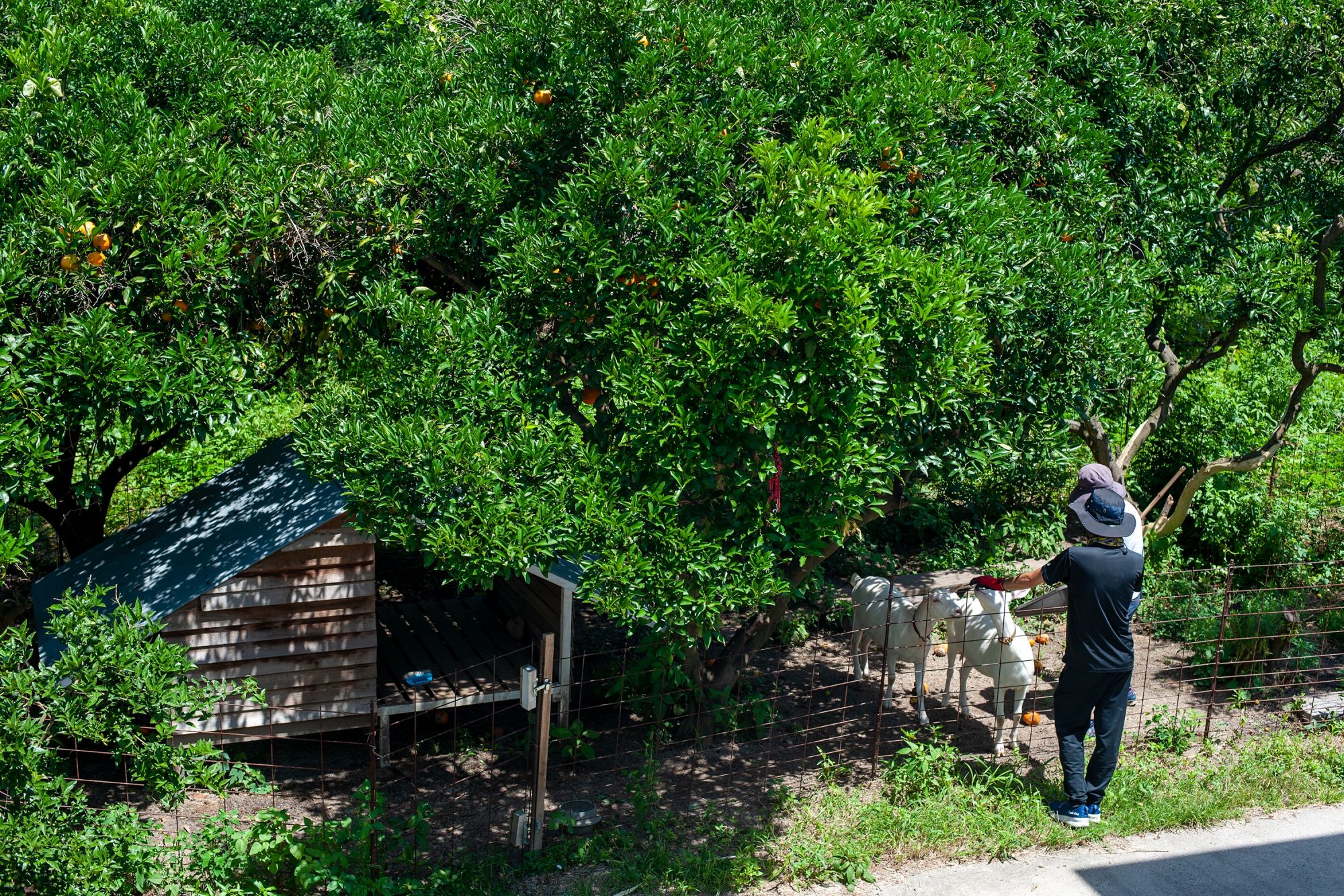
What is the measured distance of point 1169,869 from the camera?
6.09 m

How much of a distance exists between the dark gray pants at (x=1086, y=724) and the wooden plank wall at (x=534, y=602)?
10.1ft

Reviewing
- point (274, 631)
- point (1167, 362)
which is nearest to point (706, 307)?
point (274, 631)

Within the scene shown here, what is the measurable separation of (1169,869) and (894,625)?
7.24 ft

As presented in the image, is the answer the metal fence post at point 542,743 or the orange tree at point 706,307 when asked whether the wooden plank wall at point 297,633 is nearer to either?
the orange tree at point 706,307

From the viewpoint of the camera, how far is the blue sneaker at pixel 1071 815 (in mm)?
6324

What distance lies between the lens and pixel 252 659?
6.93 metres

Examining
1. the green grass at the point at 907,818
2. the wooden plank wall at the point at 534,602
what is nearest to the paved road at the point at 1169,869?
the green grass at the point at 907,818

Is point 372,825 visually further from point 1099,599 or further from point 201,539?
point 1099,599

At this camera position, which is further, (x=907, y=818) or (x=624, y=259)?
(x=907, y=818)

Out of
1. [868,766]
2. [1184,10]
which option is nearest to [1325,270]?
[1184,10]

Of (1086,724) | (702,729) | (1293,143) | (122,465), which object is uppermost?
(1293,143)

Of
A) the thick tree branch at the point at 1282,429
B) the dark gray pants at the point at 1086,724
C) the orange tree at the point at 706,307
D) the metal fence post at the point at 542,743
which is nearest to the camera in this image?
the orange tree at the point at 706,307

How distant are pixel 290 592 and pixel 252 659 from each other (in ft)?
1.58

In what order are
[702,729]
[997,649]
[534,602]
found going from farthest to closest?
[534,602] < [702,729] < [997,649]
